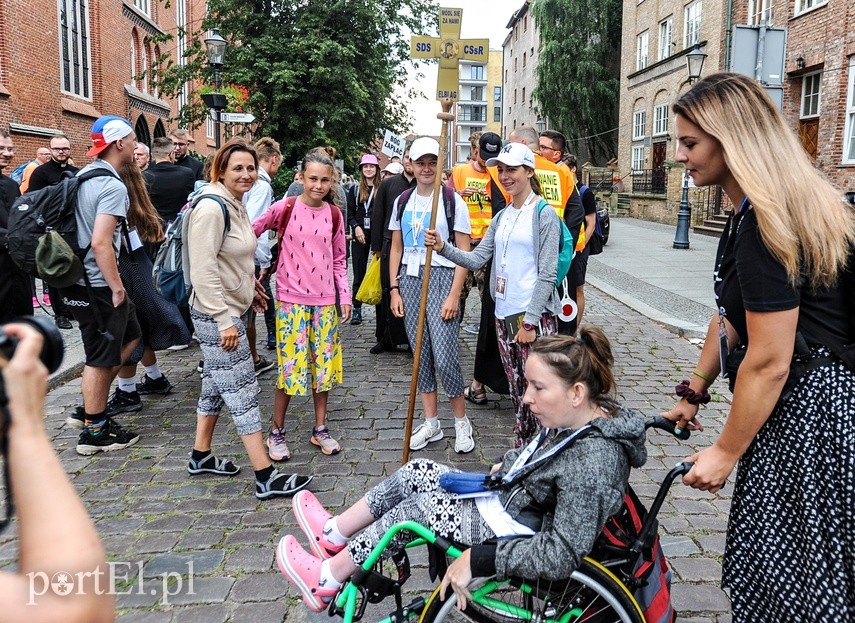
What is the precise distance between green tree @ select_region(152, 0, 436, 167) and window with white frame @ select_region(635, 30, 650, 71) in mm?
12001

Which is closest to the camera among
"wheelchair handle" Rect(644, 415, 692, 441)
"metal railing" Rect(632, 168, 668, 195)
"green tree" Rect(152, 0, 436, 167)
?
"wheelchair handle" Rect(644, 415, 692, 441)

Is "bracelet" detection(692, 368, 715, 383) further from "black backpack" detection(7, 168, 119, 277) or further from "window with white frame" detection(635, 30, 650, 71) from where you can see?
"window with white frame" detection(635, 30, 650, 71)

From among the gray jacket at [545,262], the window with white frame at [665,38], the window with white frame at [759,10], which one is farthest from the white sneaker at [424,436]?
the window with white frame at [665,38]

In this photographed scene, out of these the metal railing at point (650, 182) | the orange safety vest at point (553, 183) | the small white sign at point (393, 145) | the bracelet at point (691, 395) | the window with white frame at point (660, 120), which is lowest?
the bracelet at point (691, 395)

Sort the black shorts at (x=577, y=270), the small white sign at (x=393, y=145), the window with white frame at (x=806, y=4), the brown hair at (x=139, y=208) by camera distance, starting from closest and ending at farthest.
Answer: the brown hair at (x=139, y=208), the black shorts at (x=577, y=270), the small white sign at (x=393, y=145), the window with white frame at (x=806, y=4)

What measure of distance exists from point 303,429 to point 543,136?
13.3ft

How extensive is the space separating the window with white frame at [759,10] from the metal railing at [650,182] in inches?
264

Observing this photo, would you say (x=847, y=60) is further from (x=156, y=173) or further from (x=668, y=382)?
(x=156, y=173)

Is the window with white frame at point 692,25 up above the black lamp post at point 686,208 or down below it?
above

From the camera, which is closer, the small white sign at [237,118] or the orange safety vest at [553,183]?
the orange safety vest at [553,183]

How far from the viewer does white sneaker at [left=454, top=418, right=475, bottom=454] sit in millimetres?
4841

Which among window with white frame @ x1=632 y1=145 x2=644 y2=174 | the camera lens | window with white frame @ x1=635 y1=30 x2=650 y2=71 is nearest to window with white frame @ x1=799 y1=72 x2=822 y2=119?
window with white frame @ x1=632 y1=145 x2=644 y2=174

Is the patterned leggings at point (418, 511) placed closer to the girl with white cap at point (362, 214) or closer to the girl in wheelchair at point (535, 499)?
the girl in wheelchair at point (535, 499)

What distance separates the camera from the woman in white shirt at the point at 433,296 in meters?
4.85
